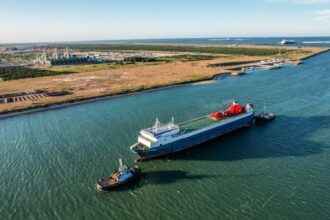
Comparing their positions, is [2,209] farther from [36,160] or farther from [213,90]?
[213,90]

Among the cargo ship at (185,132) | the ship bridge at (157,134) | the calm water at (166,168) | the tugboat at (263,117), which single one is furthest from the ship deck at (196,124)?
the tugboat at (263,117)

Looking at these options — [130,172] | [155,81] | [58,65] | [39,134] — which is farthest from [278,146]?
[58,65]

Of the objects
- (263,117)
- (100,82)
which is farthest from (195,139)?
(100,82)

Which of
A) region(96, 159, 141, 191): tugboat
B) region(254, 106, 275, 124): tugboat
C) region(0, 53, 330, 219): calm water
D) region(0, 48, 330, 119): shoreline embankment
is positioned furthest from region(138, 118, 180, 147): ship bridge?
region(0, 48, 330, 119): shoreline embankment

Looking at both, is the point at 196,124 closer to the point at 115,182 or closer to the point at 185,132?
the point at 185,132

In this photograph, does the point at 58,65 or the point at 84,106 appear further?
the point at 58,65

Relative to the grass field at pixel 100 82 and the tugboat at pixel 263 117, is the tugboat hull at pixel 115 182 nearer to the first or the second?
the tugboat at pixel 263 117

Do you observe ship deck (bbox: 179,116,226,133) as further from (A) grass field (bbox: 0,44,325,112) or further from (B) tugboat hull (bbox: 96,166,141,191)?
(A) grass field (bbox: 0,44,325,112)
